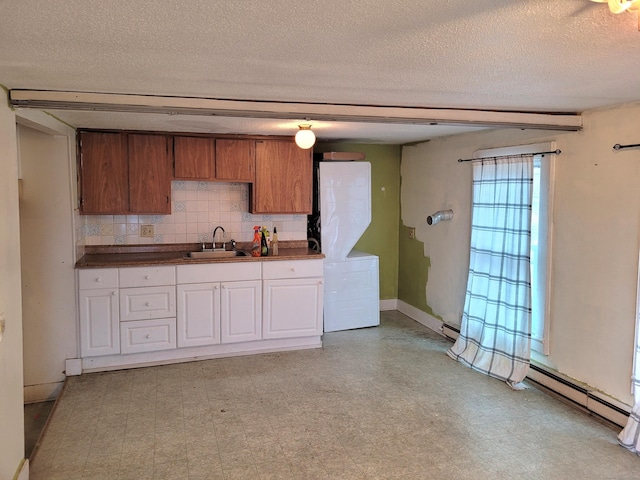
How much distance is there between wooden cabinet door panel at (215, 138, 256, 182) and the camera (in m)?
4.54

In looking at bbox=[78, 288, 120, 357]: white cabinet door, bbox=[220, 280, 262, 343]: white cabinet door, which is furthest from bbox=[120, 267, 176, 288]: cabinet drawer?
bbox=[220, 280, 262, 343]: white cabinet door

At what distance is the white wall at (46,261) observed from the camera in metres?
3.71

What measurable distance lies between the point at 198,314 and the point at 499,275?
2579mm

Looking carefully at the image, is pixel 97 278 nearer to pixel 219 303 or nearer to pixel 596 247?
pixel 219 303

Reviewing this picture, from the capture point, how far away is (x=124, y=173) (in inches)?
170

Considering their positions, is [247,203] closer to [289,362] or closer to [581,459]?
[289,362]

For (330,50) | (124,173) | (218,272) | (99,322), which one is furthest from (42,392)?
(330,50)

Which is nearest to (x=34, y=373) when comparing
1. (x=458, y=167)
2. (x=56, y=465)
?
(x=56, y=465)

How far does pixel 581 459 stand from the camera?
279 centimetres

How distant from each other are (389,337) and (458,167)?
1.84 metres

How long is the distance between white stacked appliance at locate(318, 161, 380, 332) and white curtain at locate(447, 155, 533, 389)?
1205mm

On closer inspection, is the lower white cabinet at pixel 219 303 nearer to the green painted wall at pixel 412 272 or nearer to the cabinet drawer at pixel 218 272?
the cabinet drawer at pixel 218 272

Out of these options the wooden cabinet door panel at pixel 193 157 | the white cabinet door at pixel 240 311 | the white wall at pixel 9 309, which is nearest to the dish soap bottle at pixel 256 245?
the white cabinet door at pixel 240 311

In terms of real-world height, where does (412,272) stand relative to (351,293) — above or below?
above
